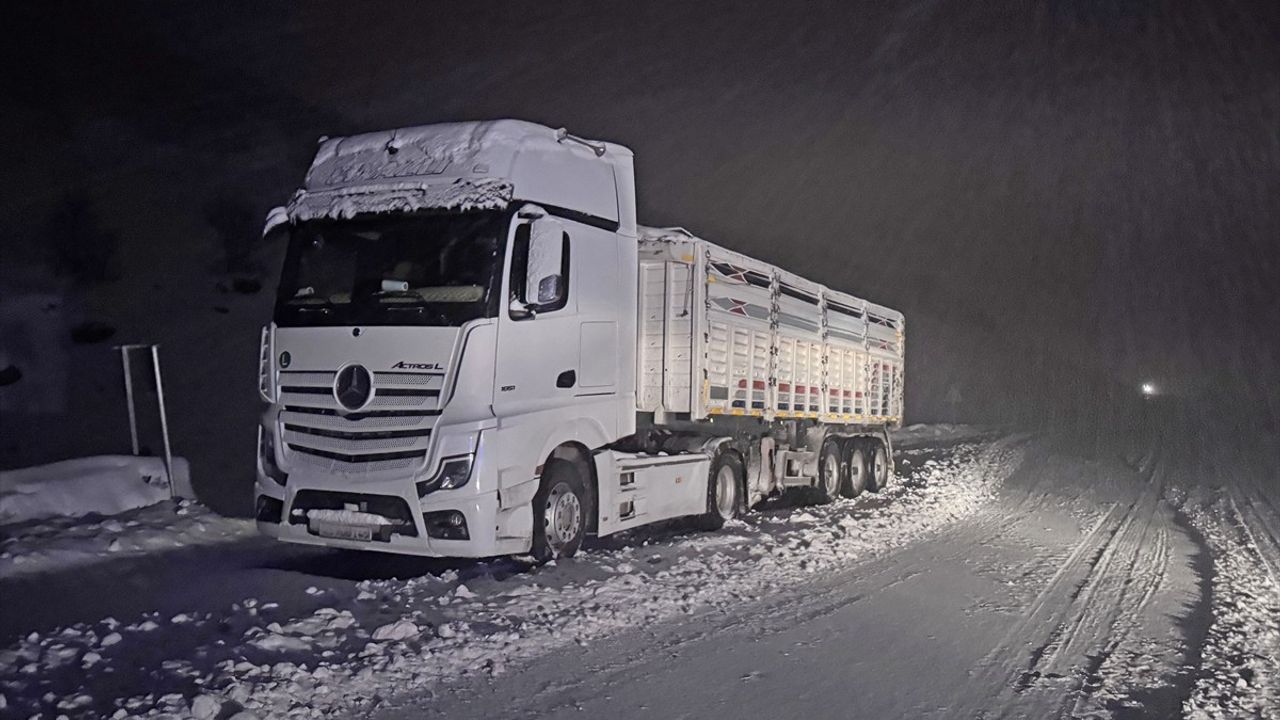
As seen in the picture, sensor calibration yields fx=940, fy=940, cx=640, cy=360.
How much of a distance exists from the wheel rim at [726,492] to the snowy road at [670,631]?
619 mm

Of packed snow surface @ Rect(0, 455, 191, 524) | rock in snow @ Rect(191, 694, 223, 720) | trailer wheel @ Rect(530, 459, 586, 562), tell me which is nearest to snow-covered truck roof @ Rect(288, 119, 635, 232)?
trailer wheel @ Rect(530, 459, 586, 562)

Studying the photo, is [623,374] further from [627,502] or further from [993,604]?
[993,604]

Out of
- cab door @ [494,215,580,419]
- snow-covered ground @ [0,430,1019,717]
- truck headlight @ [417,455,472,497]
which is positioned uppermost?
cab door @ [494,215,580,419]

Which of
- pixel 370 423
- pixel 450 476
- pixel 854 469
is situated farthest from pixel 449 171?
pixel 854 469

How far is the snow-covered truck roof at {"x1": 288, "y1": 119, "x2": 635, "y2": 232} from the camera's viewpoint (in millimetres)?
8031

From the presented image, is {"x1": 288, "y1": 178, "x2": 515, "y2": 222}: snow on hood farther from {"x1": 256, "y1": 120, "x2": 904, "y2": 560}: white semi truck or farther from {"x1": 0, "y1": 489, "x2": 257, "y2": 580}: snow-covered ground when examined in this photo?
{"x1": 0, "y1": 489, "x2": 257, "y2": 580}: snow-covered ground

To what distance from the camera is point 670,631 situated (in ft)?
22.4

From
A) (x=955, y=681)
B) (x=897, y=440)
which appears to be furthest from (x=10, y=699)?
(x=897, y=440)

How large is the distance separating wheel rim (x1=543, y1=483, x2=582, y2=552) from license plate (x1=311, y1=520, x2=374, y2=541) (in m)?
1.57

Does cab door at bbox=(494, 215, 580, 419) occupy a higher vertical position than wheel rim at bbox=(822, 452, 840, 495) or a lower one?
higher

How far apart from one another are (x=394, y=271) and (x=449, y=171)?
100 cm

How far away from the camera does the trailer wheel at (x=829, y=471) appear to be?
598 inches

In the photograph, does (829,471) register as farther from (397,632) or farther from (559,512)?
(397,632)

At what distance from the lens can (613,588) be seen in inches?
313
